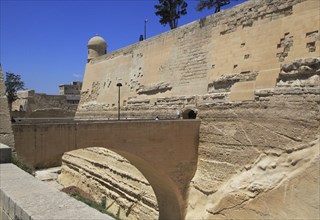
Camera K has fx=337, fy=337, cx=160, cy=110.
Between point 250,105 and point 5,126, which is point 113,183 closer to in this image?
point 250,105

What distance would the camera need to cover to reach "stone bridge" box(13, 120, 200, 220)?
7.71 m

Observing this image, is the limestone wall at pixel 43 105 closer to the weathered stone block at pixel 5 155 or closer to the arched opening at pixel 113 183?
the arched opening at pixel 113 183

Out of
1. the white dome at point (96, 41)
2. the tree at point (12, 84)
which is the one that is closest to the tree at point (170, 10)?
the white dome at point (96, 41)

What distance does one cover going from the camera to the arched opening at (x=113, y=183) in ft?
39.4

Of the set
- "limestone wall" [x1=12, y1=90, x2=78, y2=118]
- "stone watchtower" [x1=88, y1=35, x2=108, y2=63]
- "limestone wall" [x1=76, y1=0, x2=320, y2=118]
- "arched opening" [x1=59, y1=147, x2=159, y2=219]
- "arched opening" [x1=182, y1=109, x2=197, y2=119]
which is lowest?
"arched opening" [x1=59, y1=147, x2=159, y2=219]

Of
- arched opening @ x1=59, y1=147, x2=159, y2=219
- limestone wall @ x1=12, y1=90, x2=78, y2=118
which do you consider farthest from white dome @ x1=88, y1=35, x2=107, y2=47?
arched opening @ x1=59, y1=147, x2=159, y2=219

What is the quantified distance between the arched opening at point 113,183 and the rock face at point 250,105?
0.32 feet

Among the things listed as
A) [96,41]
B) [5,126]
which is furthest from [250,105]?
[96,41]

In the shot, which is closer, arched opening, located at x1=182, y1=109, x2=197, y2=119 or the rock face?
the rock face

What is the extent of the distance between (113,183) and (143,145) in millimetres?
5123

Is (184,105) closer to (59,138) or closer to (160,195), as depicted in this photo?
(160,195)

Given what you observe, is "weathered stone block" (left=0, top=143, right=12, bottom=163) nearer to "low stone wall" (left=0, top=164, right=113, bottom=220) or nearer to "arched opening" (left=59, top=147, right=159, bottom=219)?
"low stone wall" (left=0, top=164, right=113, bottom=220)

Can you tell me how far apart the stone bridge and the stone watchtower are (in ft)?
42.0

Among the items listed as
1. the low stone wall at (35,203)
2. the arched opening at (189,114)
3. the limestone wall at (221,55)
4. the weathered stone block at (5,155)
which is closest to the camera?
the low stone wall at (35,203)
